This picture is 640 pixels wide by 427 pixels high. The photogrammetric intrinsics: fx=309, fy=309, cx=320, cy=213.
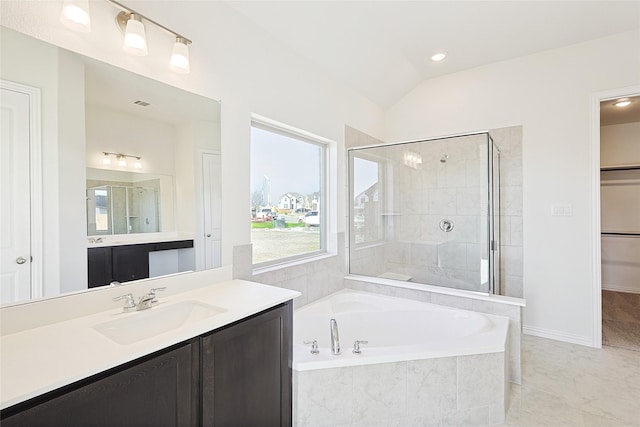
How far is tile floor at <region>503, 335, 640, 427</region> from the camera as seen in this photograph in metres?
1.88

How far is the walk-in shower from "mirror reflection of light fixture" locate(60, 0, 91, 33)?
2287mm

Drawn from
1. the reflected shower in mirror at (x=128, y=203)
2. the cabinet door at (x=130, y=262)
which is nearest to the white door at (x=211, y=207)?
the reflected shower in mirror at (x=128, y=203)

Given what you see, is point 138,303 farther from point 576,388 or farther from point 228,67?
point 576,388

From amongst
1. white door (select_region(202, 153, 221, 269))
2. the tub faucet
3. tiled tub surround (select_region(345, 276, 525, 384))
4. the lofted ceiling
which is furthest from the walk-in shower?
white door (select_region(202, 153, 221, 269))

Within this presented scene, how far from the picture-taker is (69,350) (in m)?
1.02

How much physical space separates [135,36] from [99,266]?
1081mm

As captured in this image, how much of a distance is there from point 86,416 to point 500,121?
3.88 meters

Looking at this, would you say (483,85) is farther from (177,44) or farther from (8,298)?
(8,298)

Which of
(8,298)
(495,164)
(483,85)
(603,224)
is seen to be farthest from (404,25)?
(603,224)

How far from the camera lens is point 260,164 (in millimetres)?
2406

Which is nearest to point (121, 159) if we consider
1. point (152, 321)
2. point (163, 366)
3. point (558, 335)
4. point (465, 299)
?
point (152, 321)

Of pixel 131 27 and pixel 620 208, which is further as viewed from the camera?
pixel 620 208

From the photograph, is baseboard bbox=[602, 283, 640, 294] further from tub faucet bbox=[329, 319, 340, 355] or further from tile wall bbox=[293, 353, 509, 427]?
tub faucet bbox=[329, 319, 340, 355]

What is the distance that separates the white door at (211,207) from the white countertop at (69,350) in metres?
0.44
